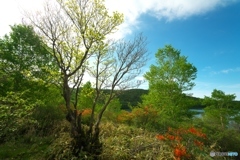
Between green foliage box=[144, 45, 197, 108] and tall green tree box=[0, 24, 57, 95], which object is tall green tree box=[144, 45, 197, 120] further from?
tall green tree box=[0, 24, 57, 95]

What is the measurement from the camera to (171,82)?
13297 millimetres

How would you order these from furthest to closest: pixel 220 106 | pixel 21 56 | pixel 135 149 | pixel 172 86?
1. pixel 220 106
2. pixel 172 86
3. pixel 21 56
4. pixel 135 149

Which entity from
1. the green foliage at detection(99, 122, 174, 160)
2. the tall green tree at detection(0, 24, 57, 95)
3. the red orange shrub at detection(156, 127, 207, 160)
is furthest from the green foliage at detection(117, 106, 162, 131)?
the tall green tree at detection(0, 24, 57, 95)

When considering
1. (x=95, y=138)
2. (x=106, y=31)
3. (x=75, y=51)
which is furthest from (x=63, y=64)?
(x=95, y=138)

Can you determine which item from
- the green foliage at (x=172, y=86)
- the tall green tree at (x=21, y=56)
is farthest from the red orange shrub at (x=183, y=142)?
the tall green tree at (x=21, y=56)

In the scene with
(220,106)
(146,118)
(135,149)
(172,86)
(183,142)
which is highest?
(172,86)

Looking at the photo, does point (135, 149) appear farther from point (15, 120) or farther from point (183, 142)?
point (15, 120)

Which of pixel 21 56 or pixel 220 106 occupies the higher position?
pixel 21 56

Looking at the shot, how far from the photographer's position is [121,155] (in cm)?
579

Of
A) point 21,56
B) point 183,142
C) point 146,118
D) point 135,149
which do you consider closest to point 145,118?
point 146,118

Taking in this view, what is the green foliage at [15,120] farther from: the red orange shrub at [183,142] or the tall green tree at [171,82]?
the tall green tree at [171,82]

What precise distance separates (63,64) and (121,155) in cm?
364

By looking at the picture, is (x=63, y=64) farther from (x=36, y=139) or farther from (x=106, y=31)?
(x=36, y=139)

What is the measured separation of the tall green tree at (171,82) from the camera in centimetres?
1287
